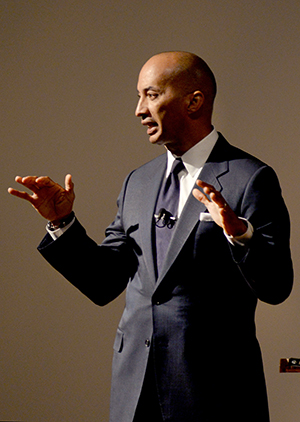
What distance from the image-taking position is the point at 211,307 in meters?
1.48

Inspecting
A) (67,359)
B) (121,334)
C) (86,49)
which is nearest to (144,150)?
(86,49)

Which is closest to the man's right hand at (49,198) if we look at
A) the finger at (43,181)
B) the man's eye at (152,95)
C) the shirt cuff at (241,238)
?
the finger at (43,181)

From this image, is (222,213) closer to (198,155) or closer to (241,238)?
(241,238)

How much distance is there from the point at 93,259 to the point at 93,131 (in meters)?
Result: 1.17

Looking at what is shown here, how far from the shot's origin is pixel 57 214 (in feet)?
5.15

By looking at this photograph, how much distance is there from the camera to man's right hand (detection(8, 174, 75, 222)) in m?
1.53

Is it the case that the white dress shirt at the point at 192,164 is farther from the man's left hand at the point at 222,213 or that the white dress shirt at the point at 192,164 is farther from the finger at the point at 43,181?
the man's left hand at the point at 222,213

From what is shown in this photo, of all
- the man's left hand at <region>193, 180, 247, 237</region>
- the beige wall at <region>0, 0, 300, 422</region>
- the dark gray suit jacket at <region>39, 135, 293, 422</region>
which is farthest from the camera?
the beige wall at <region>0, 0, 300, 422</region>

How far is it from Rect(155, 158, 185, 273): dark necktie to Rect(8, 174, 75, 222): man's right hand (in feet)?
0.82

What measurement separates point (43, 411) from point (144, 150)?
1347 mm

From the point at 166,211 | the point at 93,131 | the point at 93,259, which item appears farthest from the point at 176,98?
the point at 93,131

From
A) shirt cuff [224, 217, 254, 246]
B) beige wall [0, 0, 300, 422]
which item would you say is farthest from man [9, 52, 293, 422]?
beige wall [0, 0, 300, 422]

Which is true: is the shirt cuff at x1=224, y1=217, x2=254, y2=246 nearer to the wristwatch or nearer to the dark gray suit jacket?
the dark gray suit jacket

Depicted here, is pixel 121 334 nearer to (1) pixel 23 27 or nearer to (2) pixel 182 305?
(2) pixel 182 305
